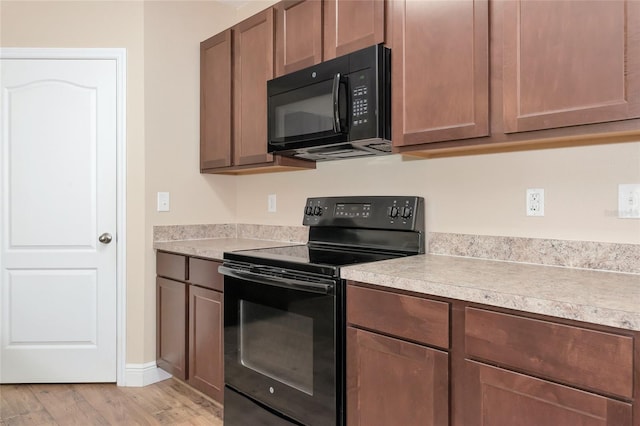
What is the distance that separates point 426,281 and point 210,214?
2.04 meters

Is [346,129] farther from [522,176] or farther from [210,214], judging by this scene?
[210,214]

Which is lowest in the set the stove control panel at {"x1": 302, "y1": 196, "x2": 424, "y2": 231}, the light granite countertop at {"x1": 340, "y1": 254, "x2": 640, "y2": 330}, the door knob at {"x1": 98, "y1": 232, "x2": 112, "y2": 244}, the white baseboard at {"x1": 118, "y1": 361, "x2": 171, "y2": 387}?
the white baseboard at {"x1": 118, "y1": 361, "x2": 171, "y2": 387}

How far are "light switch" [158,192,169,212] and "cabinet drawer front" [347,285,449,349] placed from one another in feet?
5.64

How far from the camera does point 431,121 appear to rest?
1719 mm

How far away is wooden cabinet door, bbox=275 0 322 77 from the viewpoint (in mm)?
2152

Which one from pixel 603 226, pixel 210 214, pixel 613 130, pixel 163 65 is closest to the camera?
pixel 613 130

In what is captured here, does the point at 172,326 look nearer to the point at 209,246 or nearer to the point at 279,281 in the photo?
the point at 209,246

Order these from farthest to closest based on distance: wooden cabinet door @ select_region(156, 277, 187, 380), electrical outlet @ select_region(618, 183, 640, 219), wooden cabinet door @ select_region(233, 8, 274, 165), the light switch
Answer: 1. the light switch
2. wooden cabinet door @ select_region(156, 277, 187, 380)
3. wooden cabinet door @ select_region(233, 8, 274, 165)
4. electrical outlet @ select_region(618, 183, 640, 219)

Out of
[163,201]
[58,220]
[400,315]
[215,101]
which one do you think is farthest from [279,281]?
[58,220]

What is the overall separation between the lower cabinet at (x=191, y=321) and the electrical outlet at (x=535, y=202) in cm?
149

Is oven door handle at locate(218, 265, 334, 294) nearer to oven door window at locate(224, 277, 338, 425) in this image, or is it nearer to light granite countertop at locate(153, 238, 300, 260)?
oven door window at locate(224, 277, 338, 425)

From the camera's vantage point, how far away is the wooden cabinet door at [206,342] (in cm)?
230

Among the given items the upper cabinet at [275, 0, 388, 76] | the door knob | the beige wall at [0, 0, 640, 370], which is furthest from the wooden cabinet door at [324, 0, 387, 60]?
the door knob

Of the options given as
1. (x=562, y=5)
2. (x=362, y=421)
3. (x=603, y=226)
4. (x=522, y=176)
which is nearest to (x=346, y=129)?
(x=522, y=176)
